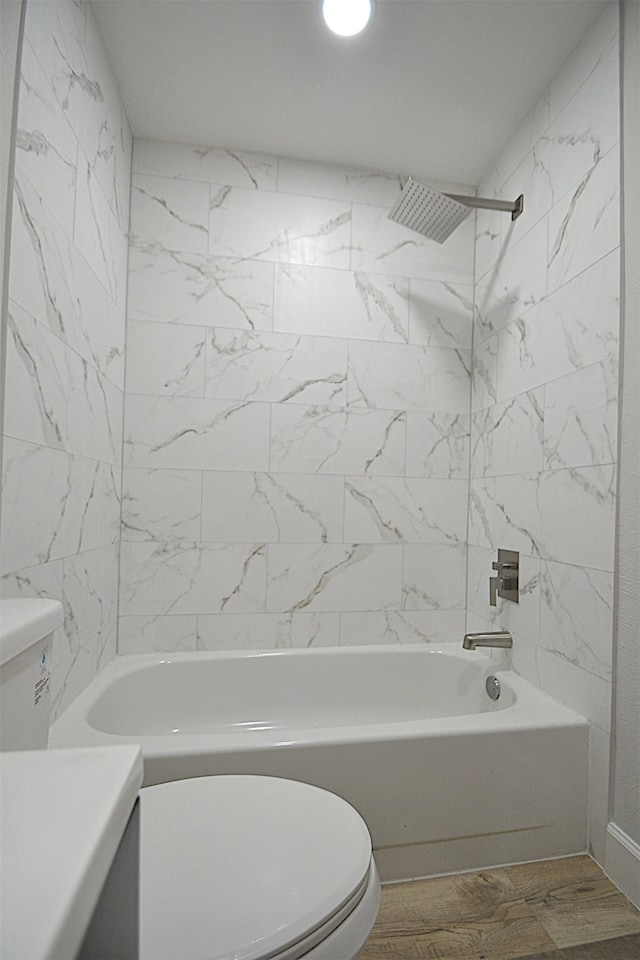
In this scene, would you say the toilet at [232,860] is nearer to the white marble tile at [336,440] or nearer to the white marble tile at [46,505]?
the white marble tile at [46,505]

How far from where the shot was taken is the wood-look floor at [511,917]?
50.6 inches

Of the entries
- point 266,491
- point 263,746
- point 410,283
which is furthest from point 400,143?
point 263,746

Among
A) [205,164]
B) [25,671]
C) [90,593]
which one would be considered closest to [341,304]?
[205,164]

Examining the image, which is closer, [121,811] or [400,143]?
[121,811]

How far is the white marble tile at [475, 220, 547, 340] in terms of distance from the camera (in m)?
2.00

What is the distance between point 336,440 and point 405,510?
1.49 feet

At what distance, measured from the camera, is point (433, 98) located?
204cm

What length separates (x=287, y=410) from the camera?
2.37 metres

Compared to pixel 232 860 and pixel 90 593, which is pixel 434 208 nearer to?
pixel 90 593

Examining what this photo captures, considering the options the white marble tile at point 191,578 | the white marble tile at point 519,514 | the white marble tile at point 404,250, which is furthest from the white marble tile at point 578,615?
the white marble tile at point 404,250

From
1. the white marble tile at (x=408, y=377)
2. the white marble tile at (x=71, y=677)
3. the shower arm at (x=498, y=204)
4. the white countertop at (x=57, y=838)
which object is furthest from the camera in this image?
the white marble tile at (x=408, y=377)

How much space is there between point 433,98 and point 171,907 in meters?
2.50

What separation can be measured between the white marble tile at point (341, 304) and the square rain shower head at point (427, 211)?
0.32 metres

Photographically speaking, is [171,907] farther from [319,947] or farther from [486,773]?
[486,773]
